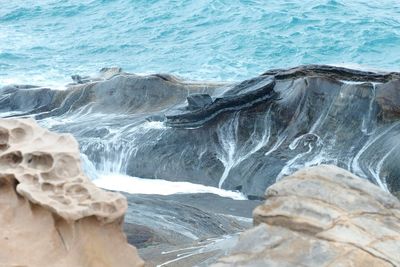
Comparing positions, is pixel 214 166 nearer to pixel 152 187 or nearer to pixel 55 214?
pixel 152 187

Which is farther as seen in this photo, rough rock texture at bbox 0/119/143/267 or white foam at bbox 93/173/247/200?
white foam at bbox 93/173/247/200

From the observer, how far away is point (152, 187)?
7.16m

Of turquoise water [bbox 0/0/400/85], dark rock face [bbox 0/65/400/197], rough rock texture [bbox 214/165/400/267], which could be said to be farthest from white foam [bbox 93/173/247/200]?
turquoise water [bbox 0/0/400/85]

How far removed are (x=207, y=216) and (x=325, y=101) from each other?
2366mm

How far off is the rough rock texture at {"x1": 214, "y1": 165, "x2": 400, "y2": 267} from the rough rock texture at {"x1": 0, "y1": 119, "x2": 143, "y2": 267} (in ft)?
1.81

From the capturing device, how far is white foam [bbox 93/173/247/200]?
695 centimetres

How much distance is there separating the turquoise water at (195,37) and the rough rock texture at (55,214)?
11.4m

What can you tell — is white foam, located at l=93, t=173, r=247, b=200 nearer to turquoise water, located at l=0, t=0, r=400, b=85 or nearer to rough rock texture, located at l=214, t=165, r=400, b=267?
rough rock texture, located at l=214, t=165, r=400, b=267

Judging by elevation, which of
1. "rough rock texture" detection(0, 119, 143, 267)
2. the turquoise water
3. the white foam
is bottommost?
the turquoise water

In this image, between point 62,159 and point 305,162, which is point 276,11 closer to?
point 305,162

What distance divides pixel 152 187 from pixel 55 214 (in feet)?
14.0

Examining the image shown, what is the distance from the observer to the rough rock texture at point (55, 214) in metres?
2.85

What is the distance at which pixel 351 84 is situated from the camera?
7.29 m

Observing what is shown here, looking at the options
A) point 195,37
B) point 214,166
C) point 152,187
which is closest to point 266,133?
point 214,166
